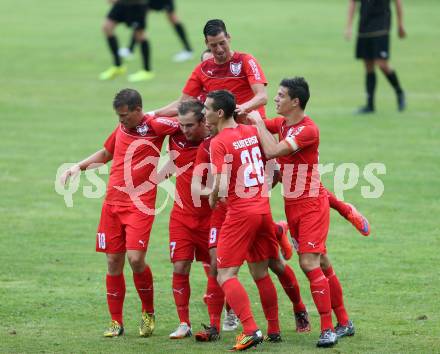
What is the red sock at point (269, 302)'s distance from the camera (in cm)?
938

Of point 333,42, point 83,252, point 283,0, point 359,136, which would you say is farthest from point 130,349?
point 283,0

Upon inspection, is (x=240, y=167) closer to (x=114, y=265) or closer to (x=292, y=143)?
(x=292, y=143)

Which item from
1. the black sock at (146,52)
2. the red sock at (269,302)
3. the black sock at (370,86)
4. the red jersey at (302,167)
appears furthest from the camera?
the black sock at (146,52)

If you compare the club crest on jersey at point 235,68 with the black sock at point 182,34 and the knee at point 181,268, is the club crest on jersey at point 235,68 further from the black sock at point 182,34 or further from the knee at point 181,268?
the black sock at point 182,34

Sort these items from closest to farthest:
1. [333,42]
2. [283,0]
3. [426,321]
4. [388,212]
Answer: [426,321] → [388,212] → [333,42] → [283,0]

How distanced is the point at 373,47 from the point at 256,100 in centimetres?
1011

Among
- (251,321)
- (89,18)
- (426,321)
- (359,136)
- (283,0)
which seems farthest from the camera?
(283,0)

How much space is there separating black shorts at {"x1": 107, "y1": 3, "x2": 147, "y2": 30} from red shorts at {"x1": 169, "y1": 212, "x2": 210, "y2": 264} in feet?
49.5

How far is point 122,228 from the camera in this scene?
31.9ft

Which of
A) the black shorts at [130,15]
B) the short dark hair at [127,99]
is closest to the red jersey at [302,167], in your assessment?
the short dark hair at [127,99]

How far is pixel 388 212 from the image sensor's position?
1447 cm

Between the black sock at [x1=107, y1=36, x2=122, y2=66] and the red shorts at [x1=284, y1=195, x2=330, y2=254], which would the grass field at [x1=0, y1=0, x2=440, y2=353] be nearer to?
the black sock at [x1=107, y1=36, x2=122, y2=66]

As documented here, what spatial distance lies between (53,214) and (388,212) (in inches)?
181

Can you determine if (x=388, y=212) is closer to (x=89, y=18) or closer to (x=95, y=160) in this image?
(x=95, y=160)
